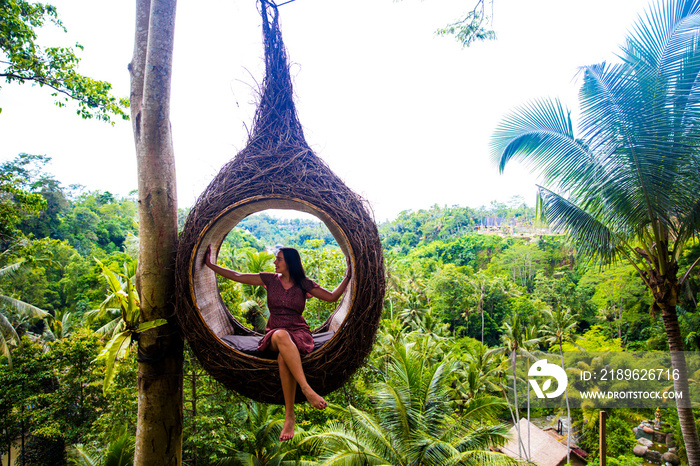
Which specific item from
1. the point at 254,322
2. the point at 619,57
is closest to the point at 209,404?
the point at 254,322

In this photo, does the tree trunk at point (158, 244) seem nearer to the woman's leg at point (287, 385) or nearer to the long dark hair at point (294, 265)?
the woman's leg at point (287, 385)

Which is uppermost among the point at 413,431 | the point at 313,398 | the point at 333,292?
the point at 333,292

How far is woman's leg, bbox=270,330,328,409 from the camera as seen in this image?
2.47 meters

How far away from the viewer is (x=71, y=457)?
9820 mm

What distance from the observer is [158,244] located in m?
2.46

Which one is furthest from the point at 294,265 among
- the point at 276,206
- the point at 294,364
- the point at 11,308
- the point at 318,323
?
the point at 11,308

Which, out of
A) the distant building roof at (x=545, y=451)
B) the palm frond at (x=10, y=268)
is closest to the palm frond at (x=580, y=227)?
the distant building roof at (x=545, y=451)

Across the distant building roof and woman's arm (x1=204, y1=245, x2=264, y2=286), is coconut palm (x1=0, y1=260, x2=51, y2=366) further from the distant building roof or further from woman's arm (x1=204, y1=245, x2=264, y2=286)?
the distant building roof

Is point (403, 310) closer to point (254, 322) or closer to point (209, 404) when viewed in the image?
point (254, 322)

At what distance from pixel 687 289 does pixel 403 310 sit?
1882 cm

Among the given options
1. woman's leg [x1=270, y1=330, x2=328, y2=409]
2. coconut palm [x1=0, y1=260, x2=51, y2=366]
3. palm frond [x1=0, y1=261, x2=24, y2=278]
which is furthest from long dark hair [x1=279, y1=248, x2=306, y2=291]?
palm frond [x1=0, y1=261, x2=24, y2=278]

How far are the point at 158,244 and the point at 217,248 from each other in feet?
2.23

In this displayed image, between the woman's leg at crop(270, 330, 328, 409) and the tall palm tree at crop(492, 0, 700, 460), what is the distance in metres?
6.83

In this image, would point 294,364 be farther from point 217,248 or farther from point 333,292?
point 217,248
